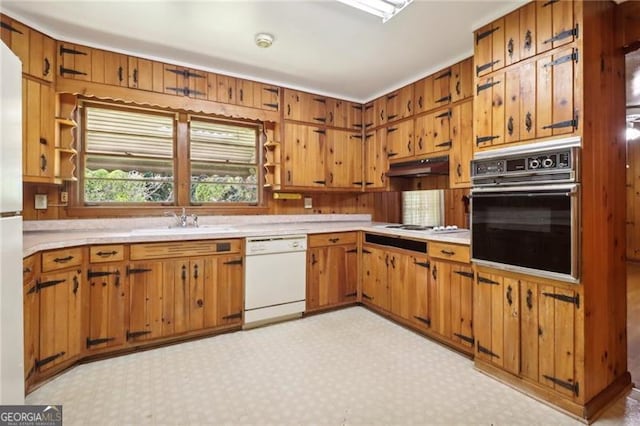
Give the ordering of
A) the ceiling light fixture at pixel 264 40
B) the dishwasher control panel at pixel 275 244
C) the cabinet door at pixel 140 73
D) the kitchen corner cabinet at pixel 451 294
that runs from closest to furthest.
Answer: the kitchen corner cabinet at pixel 451 294 < the ceiling light fixture at pixel 264 40 < the cabinet door at pixel 140 73 < the dishwasher control panel at pixel 275 244

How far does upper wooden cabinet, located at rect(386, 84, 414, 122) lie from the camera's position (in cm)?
350

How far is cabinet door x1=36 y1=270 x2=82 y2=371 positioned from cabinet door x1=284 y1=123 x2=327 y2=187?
218 cm

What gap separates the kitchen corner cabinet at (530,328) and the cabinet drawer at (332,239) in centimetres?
151

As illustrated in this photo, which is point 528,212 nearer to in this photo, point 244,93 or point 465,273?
point 465,273

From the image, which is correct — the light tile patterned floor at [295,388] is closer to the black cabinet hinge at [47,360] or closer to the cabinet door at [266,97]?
the black cabinet hinge at [47,360]

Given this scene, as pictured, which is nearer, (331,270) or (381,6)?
(381,6)

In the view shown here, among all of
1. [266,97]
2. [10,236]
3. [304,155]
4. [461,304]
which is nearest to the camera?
[10,236]

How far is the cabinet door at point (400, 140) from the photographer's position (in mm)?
3506

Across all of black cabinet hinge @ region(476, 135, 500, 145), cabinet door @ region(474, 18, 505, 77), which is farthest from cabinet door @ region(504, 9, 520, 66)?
black cabinet hinge @ region(476, 135, 500, 145)

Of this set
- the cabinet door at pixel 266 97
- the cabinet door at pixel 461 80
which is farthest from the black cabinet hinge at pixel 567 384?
the cabinet door at pixel 266 97

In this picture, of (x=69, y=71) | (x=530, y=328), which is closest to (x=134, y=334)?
(x=69, y=71)

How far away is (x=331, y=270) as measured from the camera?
11.4 ft

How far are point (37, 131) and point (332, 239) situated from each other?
→ 106 inches

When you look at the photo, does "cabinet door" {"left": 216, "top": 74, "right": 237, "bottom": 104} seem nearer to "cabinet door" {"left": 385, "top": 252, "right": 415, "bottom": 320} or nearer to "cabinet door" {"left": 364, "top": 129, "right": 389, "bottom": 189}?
"cabinet door" {"left": 364, "top": 129, "right": 389, "bottom": 189}
